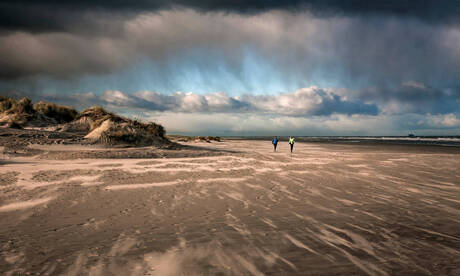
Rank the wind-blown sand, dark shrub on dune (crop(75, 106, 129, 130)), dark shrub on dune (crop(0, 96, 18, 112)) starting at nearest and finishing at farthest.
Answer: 1. the wind-blown sand
2. dark shrub on dune (crop(75, 106, 129, 130))
3. dark shrub on dune (crop(0, 96, 18, 112))

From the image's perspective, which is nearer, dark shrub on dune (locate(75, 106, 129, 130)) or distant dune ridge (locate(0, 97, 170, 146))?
distant dune ridge (locate(0, 97, 170, 146))

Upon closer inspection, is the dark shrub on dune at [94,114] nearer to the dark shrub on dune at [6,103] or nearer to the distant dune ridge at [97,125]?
the distant dune ridge at [97,125]

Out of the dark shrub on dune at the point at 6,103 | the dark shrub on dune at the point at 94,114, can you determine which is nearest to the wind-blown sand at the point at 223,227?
the dark shrub on dune at the point at 94,114

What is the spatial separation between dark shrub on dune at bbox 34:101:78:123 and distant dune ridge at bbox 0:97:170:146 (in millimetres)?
3706

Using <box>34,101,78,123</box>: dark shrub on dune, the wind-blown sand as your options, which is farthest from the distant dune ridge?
the wind-blown sand

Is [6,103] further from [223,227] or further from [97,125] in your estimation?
[223,227]

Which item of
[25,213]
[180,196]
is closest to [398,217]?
[180,196]

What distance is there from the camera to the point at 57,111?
39.8m

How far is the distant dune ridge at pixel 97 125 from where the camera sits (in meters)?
23.4

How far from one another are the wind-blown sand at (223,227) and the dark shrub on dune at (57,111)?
114 ft

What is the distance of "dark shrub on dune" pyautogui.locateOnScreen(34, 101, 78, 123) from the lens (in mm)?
38281

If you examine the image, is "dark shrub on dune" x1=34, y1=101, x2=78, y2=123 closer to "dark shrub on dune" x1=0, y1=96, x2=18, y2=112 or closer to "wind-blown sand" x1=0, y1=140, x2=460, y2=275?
"dark shrub on dune" x1=0, y1=96, x2=18, y2=112

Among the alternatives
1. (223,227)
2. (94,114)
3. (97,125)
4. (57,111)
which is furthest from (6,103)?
(223,227)

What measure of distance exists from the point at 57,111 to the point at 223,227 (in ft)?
147
